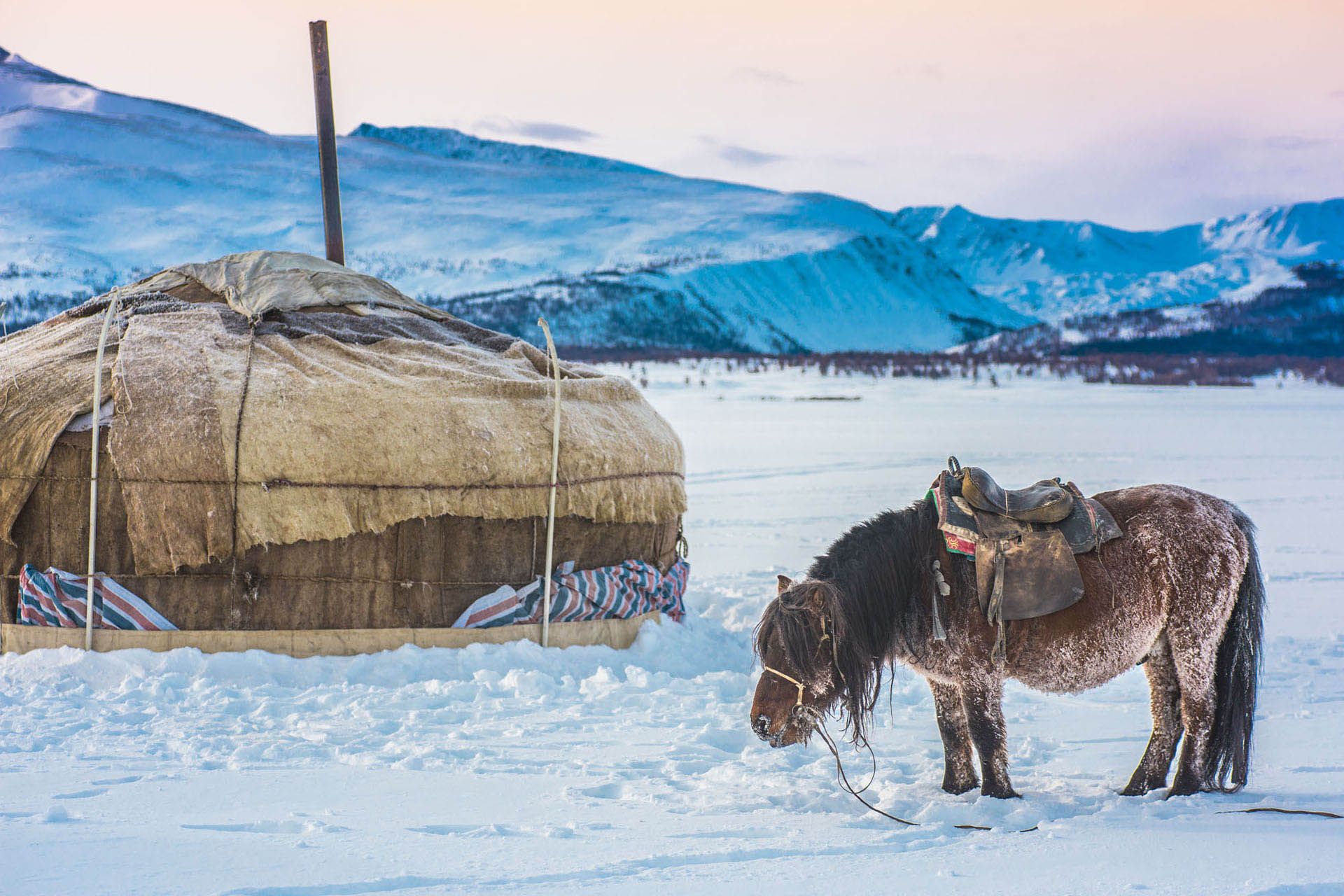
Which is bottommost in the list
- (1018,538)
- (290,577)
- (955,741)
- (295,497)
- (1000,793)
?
(1000,793)

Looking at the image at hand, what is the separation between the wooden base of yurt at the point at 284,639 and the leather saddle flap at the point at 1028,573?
88.1 inches

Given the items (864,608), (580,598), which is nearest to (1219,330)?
(580,598)

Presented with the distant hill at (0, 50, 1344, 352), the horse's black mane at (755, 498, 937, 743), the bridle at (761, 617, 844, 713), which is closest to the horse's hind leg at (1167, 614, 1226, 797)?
the horse's black mane at (755, 498, 937, 743)

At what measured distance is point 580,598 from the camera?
15.7 feet

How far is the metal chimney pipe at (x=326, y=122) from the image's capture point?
6.27 metres

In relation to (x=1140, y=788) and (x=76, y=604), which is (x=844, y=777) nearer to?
(x=1140, y=788)

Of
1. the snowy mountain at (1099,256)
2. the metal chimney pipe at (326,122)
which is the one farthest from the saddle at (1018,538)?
the snowy mountain at (1099,256)

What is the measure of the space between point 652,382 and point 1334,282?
5299 cm

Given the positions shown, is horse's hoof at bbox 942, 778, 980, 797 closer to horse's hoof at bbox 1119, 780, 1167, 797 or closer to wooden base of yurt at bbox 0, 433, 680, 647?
horse's hoof at bbox 1119, 780, 1167, 797

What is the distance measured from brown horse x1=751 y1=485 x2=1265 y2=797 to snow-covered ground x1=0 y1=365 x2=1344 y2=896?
0.63ft

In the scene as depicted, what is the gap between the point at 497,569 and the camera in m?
4.70

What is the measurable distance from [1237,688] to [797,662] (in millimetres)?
1221

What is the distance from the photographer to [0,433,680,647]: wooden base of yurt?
14.5ft

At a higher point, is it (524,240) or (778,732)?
(524,240)
